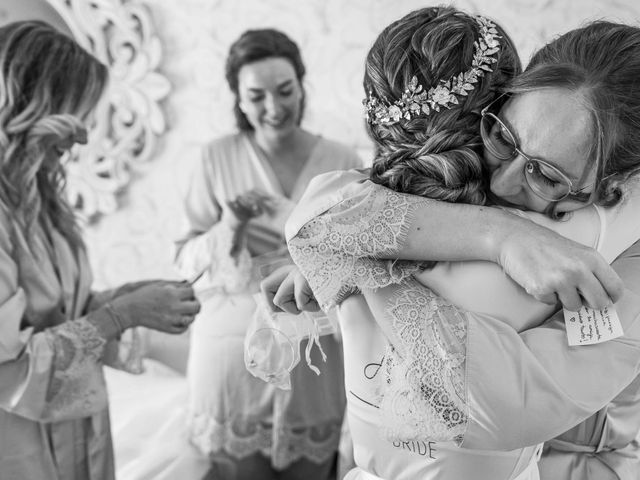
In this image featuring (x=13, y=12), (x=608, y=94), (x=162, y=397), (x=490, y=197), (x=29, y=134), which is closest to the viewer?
(x=608, y=94)

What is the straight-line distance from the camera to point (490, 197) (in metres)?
0.89

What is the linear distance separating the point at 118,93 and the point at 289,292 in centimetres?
218

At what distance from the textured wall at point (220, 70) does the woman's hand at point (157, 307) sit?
4.29ft

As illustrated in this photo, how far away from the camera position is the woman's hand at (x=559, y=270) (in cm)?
73

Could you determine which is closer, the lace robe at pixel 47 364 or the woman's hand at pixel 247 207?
the lace robe at pixel 47 364

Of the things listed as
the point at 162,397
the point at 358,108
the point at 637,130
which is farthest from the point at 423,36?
the point at 162,397

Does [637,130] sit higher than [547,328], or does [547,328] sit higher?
[637,130]

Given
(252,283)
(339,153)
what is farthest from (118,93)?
(252,283)

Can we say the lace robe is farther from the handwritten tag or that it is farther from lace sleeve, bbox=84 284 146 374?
the handwritten tag

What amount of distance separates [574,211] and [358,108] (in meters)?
1.92

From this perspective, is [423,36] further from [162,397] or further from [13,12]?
[162,397]

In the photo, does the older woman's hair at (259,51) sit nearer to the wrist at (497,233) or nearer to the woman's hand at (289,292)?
the woman's hand at (289,292)

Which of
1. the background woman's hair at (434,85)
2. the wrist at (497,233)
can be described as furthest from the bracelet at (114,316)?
the wrist at (497,233)

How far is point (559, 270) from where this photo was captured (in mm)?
734
